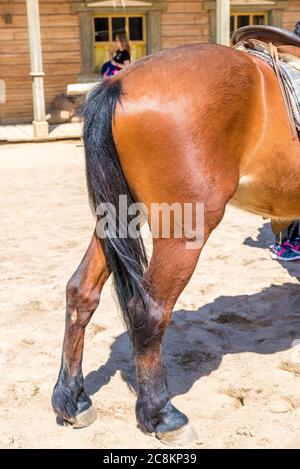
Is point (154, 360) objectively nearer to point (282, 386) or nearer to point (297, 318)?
point (282, 386)

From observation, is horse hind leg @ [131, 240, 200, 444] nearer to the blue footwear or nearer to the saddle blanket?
the saddle blanket

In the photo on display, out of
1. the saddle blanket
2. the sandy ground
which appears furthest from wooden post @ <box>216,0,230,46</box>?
the saddle blanket

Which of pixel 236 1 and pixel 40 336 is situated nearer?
pixel 40 336

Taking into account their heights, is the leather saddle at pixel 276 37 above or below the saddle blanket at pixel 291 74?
above

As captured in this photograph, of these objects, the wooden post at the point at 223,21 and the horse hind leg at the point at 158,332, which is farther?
the wooden post at the point at 223,21

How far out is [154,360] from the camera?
2.34m

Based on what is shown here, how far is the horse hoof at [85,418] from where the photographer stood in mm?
2441

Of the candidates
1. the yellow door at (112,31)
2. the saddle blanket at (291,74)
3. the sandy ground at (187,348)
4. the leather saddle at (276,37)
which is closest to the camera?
the saddle blanket at (291,74)

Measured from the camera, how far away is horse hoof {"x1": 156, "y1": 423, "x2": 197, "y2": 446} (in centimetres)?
231

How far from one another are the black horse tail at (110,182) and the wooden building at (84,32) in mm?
10198

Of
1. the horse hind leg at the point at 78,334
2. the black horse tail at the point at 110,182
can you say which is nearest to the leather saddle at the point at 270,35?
the black horse tail at the point at 110,182

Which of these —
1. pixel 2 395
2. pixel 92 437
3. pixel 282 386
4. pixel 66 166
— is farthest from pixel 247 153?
pixel 66 166

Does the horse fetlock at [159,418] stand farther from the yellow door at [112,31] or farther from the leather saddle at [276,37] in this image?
the yellow door at [112,31]

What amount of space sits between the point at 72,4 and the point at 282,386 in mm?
11019
